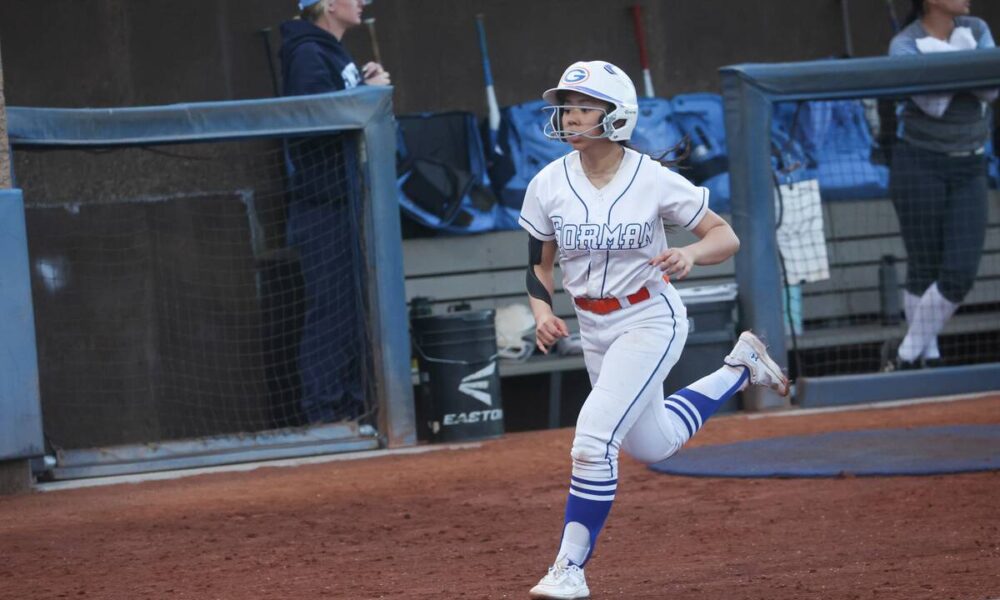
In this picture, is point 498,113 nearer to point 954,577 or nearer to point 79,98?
point 79,98

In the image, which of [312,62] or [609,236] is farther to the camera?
[312,62]

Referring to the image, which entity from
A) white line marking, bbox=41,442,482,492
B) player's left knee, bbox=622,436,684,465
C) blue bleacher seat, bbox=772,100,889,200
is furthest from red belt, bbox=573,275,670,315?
blue bleacher seat, bbox=772,100,889,200

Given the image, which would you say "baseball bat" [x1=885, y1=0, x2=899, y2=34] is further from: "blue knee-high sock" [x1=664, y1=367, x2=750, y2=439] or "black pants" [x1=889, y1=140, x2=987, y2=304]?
"blue knee-high sock" [x1=664, y1=367, x2=750, y2=439]

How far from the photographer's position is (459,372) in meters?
8.50

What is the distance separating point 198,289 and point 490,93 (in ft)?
8.48

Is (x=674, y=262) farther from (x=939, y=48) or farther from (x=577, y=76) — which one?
(x=939, y=48)

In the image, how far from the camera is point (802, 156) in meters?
10.2

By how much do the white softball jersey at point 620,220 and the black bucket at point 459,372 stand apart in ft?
12.3

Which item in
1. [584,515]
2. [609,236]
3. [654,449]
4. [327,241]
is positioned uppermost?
[327,241]

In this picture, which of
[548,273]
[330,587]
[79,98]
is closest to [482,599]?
[330,587]

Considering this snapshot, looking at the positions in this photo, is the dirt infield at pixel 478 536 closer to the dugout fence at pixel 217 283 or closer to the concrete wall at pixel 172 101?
the dugout fence at pixel 217 283

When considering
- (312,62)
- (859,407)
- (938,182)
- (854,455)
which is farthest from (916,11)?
(312,62)

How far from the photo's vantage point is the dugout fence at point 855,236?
349 inches

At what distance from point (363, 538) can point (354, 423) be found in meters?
2.66
